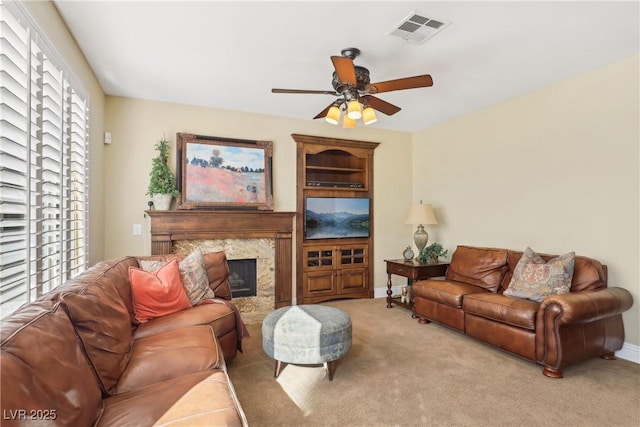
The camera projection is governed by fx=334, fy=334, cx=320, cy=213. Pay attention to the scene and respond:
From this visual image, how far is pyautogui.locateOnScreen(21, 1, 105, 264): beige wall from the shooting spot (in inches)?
83.1

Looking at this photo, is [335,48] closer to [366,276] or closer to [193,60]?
[193,60]

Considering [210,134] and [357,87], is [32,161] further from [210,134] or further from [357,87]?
[210,134]

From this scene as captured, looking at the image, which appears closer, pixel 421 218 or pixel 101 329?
pixel 101 329

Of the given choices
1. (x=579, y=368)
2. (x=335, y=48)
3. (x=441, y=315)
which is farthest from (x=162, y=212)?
(x=579, y=368)

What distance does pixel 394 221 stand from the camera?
5430 millimetres

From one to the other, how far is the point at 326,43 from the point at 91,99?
2.37 metres

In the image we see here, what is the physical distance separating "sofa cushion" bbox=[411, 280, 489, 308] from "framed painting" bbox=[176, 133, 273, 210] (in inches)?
86.5

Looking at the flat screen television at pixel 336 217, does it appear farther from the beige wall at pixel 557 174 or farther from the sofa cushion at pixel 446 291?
the sofa cushion at pixel 446 291

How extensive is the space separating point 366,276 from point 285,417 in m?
3.23

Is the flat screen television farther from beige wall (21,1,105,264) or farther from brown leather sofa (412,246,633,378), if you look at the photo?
beige wall (21,1,105,264)

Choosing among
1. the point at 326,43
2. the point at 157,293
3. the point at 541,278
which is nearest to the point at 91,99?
the point at 157,293

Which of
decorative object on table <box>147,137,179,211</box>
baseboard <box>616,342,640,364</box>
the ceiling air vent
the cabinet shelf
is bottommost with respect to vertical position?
baseboard <box>616,342,640,364</box>

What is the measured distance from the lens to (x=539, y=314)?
2686 millimetres

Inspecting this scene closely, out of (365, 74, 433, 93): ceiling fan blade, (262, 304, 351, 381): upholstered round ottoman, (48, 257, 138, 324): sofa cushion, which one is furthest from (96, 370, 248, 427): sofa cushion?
(365, 74, 433, 93): ceiling fan blade
